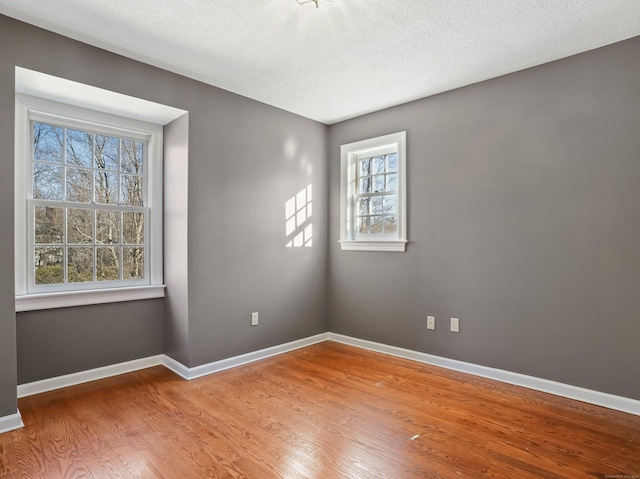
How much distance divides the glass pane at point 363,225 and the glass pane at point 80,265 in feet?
8.62

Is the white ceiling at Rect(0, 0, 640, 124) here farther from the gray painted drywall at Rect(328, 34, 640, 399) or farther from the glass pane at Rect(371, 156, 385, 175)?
the glass pane at Rect(371, 156, 385, 175)

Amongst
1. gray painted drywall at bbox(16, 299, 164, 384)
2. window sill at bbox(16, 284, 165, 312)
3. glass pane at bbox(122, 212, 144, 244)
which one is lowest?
gray painted drywall at bbox(16, 299, 164, 384)

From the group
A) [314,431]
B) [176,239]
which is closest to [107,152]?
[176,239]

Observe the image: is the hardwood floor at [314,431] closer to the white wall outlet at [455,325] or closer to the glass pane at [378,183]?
the white wall outlet at [455,325]

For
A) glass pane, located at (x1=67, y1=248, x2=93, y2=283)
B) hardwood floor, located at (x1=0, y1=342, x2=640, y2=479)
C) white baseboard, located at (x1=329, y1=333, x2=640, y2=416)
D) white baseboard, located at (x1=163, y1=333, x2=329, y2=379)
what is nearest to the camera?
hardwood floor, located at (x1=0, y1=342, x2=640, y2=479)

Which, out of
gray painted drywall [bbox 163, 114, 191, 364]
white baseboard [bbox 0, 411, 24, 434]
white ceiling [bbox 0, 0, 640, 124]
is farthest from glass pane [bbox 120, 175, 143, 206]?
white baseboard [bbox 0, 411, 24, 434]

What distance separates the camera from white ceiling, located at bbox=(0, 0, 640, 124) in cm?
218

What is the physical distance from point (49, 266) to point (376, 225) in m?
2.98

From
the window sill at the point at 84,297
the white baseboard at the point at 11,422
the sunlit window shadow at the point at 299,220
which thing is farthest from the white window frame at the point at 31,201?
the sunlit window shadow at the point at 299,220

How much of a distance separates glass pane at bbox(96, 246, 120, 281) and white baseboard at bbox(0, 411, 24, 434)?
1.16 m

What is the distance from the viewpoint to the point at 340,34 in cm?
246

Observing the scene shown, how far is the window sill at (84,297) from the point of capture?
268cm

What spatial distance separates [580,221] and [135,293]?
3.62 meters

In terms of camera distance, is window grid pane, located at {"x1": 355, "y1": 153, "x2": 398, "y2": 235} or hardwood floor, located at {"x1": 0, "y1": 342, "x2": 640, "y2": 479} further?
window grid pane, located at {"x1": 355, "y1": 153, "x2": 398, "y2": 235}
